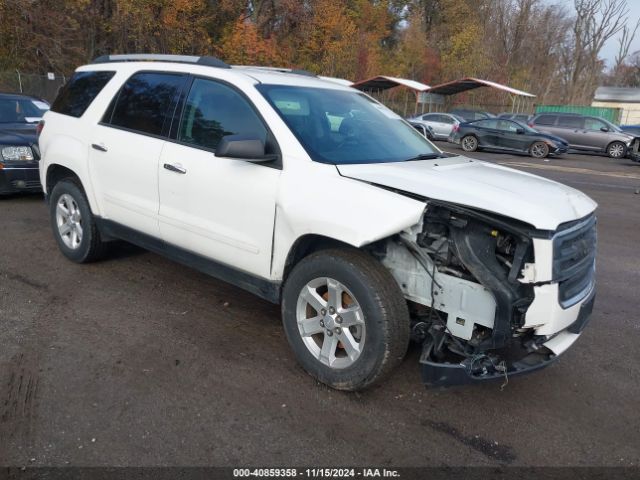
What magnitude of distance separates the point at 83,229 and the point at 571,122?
2327cm

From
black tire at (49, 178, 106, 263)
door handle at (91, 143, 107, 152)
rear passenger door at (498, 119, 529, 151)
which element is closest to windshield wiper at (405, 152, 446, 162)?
door handle at (91, 143, 107, 152)

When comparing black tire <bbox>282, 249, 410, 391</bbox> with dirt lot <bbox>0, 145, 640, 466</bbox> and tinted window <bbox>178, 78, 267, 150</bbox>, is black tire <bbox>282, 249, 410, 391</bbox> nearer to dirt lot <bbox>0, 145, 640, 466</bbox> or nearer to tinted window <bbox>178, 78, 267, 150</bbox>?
dirt lot <bbox>0, 145, 640, 466</bbox>

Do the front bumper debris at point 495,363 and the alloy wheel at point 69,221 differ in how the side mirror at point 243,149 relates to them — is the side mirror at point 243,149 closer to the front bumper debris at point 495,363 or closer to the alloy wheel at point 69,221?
the front bumper debris at point 495,363

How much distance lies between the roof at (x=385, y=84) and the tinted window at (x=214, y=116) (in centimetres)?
2797

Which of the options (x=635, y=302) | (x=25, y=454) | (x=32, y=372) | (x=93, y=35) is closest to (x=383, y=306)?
(x=25, y=454)

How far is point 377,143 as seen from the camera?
3.97 meters

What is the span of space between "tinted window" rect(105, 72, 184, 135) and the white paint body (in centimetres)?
9

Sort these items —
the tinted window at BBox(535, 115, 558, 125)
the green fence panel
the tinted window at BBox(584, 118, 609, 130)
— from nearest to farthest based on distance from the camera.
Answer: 1. the tinted window at BBox(584, 118, 609, 130)
2. the tinted window at BBox(535, 115, 558, 125)
3. the green fence panel

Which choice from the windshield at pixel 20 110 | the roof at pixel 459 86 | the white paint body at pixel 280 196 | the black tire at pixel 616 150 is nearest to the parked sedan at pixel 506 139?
the black tire at pixel 616 150

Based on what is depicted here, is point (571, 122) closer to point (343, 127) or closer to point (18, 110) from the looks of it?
point (18, 110)

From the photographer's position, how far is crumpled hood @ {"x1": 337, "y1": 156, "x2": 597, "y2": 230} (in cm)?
281

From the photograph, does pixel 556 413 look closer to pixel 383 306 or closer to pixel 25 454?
pixel 383 306

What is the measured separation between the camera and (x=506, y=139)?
21.0 meters

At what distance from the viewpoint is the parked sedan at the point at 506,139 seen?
20312 mm
